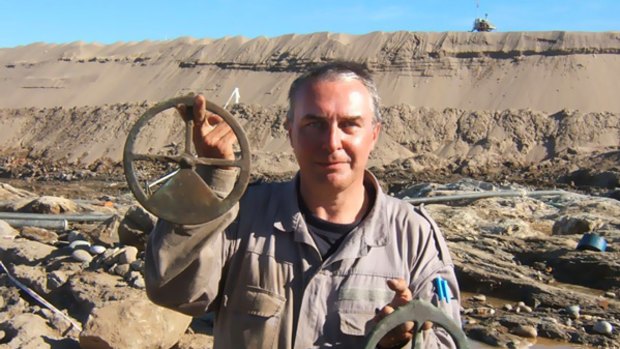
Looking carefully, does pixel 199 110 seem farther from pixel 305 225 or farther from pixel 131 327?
pixel 131 327

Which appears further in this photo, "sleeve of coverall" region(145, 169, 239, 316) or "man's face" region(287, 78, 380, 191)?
"man's face" region(287, 78, 380, 191)

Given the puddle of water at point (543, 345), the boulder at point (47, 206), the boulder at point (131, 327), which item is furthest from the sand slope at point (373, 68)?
the boulder at point (131, 327)

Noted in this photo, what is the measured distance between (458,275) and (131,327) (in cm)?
395

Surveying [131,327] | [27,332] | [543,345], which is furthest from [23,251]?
[543,345]

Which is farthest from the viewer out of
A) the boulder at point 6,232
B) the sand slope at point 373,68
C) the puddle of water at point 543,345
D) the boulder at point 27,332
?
the sand slope at point 373,68

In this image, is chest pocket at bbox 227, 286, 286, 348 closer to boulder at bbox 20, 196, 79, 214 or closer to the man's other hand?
the man's other hand

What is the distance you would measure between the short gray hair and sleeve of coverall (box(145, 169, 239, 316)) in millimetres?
321

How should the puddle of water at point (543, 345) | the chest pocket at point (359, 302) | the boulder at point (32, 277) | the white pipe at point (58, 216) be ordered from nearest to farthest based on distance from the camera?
1. the chest pocket at point (359, 302)
2. the boulder at point (32, 277)
3. the puddle of water at point (543, 345)
4. the white pipe at point (58, 216)

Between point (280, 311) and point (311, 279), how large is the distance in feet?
0.42

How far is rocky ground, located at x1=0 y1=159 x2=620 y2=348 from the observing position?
4.80m

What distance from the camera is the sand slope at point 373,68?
3716cm

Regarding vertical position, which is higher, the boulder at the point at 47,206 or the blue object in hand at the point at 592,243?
the boulder at the point at 47,206

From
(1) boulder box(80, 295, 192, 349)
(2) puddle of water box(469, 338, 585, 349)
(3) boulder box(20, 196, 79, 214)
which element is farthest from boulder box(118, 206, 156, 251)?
(3) boulder box(20, 196, 79, 214)

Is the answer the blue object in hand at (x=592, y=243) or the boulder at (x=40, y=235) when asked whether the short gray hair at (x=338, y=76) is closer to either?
the boulder at (x=40, y=235)
